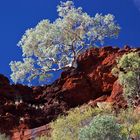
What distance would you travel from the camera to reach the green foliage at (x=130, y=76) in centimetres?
4159

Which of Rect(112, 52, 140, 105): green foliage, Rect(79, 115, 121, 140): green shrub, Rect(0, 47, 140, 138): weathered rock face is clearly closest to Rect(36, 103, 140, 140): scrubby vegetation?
Rect(79, 115, 121, 140): green shrub

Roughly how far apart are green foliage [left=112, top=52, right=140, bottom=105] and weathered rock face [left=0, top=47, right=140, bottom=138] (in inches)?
68.7

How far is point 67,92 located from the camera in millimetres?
47656

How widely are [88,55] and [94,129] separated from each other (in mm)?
20077

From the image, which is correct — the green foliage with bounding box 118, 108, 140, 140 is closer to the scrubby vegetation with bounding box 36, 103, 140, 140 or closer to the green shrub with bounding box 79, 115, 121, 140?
the scrubby vegetation with bounding box 36, 103, 140, 140

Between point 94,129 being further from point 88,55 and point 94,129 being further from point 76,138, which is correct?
point 88,55

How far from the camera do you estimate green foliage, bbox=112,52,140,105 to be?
41.6 metres

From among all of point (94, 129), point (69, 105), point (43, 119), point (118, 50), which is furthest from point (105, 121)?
point (118, 50)

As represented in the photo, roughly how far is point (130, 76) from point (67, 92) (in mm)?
7709

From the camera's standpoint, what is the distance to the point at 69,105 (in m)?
46.4

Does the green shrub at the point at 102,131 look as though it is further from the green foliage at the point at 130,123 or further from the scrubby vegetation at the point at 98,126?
the green foliage at the point at 130,123

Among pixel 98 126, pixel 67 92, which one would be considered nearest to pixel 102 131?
pixel 98 126

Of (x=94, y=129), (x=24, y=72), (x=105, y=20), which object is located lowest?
(x=94, y=129)

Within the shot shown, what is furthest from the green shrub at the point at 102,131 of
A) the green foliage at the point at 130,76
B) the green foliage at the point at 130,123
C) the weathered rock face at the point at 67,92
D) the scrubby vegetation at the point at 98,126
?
the weathered rock face at the point at 67,92
